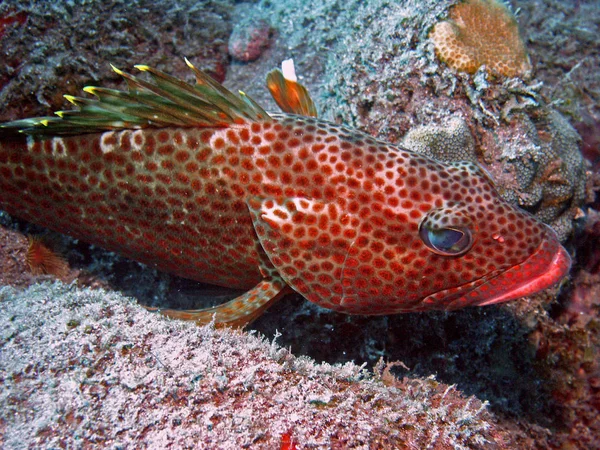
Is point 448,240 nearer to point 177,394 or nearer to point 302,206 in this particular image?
point 302,206

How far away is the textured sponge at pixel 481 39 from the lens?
4.09 metres

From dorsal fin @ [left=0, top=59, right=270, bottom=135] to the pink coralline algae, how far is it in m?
3.55

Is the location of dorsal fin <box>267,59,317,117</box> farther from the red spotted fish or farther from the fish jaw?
the fish jaw

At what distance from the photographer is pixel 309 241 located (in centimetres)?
302

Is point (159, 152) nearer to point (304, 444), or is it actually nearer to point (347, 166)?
point (347, 166)

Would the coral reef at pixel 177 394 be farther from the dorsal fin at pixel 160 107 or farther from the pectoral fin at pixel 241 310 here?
the dorsal fin at pixel 160 107

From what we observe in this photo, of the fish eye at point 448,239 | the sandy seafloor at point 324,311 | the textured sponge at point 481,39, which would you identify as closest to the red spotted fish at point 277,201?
the fish eye at point 448,239

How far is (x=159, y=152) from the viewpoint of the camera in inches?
126

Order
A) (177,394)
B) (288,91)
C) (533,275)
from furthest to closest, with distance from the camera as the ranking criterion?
(288,91), (533,275), (177,394)

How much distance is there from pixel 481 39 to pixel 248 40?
3.58 meters

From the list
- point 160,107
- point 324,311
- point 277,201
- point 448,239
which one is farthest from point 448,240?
point 160,107

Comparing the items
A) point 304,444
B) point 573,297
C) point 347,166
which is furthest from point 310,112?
point 573,297

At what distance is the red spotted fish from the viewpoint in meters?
2.83

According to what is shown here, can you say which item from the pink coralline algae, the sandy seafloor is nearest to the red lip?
the sandy seafloor
